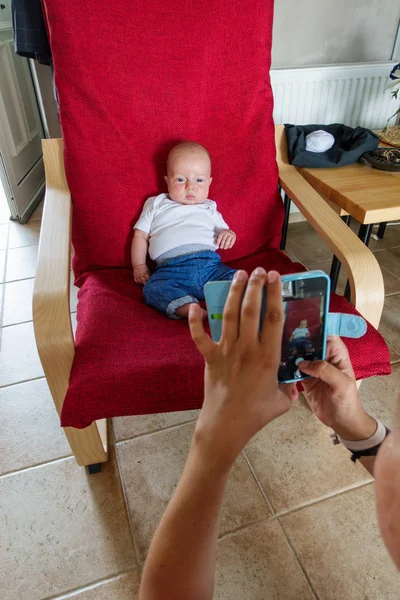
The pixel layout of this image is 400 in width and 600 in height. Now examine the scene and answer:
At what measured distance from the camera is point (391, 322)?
1526 millimetres

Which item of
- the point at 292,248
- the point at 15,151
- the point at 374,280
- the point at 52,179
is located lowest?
the point at 292,248

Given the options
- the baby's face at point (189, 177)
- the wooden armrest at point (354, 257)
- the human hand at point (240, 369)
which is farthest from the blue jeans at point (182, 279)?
the human hand at point (240, 369)

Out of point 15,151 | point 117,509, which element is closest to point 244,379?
point 117,509

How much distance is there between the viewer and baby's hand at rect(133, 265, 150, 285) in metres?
1.17

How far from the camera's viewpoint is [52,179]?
114 centimetres

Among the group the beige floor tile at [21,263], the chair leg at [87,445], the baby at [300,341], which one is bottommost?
the beige floor tile at [21,263]

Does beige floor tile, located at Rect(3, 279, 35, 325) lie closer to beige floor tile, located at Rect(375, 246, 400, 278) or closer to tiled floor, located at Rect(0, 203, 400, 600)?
tiled floor, located at Rect(0, 203, 400, 600)

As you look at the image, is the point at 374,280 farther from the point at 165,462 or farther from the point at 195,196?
the point at 165,462

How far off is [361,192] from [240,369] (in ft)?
3.27

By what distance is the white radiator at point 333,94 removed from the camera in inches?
66.9

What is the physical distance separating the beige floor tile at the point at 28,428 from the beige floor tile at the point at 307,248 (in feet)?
3.98

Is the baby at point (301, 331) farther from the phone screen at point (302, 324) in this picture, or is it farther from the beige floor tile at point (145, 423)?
the beige floor tile at point (145, 423)

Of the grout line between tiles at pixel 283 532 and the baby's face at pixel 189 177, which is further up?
the baby's face at pixel 189 177

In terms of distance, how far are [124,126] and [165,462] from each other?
91cm
